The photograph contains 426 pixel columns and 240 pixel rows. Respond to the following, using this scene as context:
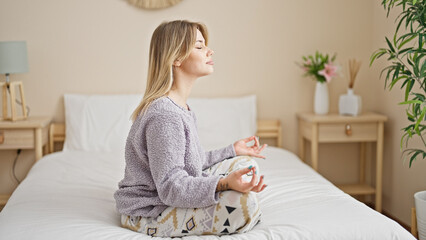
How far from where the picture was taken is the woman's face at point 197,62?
81.0 inches

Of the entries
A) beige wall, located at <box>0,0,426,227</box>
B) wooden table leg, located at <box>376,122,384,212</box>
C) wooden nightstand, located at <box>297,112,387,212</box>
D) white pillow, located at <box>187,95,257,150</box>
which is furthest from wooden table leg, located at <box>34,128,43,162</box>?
wooden table leg, located at <box>376,122,384,212</box>

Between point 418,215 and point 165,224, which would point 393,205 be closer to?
point 418,215

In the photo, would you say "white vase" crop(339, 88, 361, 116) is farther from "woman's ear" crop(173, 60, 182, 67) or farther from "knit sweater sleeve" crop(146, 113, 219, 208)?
"knit sweater sleeve" crop(146, 113, 219, 208)

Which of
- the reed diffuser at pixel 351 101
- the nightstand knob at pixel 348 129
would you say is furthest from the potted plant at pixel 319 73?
the nightstand knob at pixel 348 129

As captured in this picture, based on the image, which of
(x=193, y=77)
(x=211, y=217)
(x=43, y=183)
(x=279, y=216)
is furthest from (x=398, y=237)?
(x=43, y=183)

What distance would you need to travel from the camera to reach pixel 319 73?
3443 mm

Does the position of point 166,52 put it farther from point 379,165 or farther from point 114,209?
point 379,165

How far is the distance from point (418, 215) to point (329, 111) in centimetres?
126

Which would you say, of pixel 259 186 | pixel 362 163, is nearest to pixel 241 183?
pixel 259 186

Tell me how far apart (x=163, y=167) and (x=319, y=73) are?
1.89 metres

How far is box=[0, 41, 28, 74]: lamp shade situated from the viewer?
3193 millimetres

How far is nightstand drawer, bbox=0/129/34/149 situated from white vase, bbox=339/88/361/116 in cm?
197

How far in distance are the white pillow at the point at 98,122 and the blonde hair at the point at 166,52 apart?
1.39 meters

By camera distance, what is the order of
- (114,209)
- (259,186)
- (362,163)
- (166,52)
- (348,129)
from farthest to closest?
(362,163), (348,129), (114,209), (166,52), (259,186)
